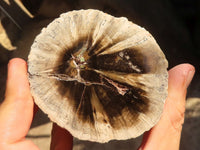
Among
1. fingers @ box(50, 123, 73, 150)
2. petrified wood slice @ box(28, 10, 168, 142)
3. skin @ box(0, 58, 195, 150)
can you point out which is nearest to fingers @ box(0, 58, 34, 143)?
skin @ box(0, 58, 195, 150)

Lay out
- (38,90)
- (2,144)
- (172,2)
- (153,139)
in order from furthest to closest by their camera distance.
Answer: (172,2) → (153,139) → (2,144) → (38,90)

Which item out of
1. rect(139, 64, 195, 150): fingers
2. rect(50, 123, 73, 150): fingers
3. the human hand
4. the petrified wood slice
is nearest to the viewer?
the petrified wood slice

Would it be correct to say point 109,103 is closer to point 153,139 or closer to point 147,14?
point 153,139

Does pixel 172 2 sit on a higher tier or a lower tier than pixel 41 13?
lower

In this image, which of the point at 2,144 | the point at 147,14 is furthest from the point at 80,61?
the point at 147,14

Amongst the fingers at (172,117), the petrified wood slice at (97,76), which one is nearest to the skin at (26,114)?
the fingers at (172,117)

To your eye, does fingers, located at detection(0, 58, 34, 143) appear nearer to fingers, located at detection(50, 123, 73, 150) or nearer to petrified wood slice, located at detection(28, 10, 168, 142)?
petrified wood slice, located at detection(28, 10, 168, 142)

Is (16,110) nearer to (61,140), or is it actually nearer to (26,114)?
(26,114)

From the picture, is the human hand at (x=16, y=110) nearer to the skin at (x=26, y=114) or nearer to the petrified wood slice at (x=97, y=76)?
the skin at (x=26, y=114)
